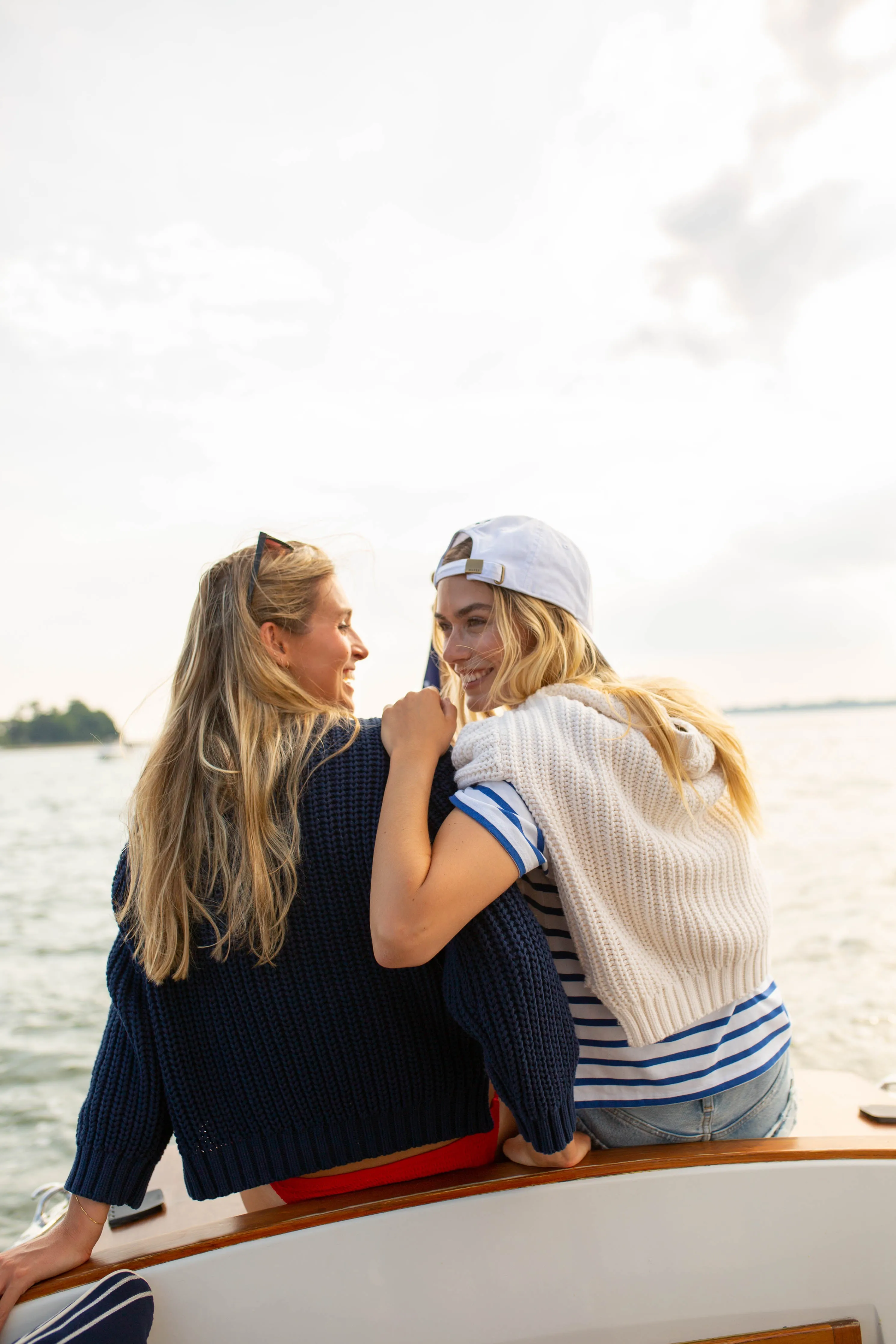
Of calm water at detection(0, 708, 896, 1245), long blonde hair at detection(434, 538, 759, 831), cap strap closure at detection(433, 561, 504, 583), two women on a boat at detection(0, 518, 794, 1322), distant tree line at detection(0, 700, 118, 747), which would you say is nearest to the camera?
two women on a boat at detection(0, 518, 794, 1322)

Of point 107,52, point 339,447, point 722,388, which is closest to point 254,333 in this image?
point 339,447

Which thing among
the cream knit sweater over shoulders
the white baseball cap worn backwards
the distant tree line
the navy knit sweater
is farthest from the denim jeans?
the distant tree line

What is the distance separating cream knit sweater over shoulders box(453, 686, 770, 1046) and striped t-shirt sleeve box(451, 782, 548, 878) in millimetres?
16

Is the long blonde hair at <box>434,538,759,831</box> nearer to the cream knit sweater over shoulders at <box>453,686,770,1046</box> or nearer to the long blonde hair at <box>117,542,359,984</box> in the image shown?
the cream knit sweater over shoulders at <box>453,686,770,1046</box>

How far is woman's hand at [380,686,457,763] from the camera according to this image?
1211mm

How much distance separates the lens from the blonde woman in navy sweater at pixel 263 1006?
120 cm

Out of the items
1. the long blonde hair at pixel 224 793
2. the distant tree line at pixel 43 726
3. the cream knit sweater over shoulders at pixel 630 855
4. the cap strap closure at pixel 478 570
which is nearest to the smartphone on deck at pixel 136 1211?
the long blonde hair at pixel 224 793

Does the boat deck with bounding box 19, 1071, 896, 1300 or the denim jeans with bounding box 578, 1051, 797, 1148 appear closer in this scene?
the boat deck with bounding box 19, 1071, 896, 1300

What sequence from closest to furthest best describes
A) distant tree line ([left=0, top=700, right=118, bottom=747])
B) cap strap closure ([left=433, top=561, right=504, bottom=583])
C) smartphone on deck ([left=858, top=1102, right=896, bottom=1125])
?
smartphone on deck ([left=858, top=1102, right=896, bottom=1125]) → cap strap closure ([left=433, top=561, right=504, bottom=583]) → distant tree line ([left=0, top=700, right=118, bottom=747])

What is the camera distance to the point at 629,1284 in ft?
3.96

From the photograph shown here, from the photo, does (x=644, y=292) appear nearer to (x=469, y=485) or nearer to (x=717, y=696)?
(x=469, y=485)

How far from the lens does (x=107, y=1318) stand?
103cm

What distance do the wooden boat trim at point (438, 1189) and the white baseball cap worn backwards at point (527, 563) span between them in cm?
89

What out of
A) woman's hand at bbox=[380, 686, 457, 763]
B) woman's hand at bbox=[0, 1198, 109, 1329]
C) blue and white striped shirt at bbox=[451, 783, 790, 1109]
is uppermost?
woman's hand at bbox=[380, 686, 457, 763]
